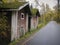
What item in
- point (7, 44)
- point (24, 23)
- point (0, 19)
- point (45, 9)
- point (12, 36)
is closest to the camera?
point (0, 19)

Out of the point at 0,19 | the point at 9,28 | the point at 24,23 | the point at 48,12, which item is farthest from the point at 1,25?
the point at 48,12

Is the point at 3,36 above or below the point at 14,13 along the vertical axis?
below

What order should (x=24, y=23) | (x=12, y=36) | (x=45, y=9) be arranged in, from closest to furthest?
(x=12, y=36) < (x=24, y=23) < (x=45, y=9)

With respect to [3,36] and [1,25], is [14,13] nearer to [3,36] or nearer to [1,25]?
[3,36]

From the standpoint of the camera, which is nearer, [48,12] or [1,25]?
[1,25]

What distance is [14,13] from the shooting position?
22.2 metres

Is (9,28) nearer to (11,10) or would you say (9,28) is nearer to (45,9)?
(11,10)

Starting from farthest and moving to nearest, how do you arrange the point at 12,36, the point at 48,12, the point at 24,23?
the point at 48,12 → the point at 24,23 → the point at 12,36

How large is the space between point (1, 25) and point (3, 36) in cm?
350

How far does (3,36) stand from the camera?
20.5 metres

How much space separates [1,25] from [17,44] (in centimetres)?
323

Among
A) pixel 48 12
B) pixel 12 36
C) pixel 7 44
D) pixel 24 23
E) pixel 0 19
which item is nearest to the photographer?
pixel 0 19

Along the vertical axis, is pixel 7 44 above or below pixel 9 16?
below

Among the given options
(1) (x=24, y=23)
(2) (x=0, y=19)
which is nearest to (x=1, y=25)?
(2) (x=0, y=19)
